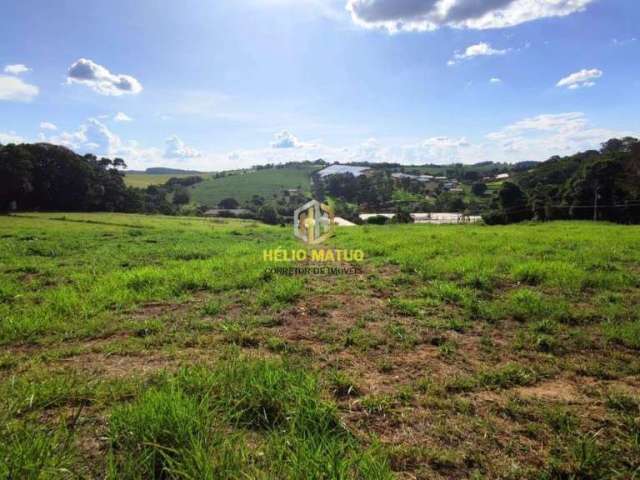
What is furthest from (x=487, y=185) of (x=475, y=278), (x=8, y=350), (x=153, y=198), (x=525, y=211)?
(x=8, y=350)

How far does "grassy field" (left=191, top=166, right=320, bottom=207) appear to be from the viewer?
340 feet

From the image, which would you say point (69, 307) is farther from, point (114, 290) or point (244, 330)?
point (244, 330)

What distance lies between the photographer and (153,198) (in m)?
85.2

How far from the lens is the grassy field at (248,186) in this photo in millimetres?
103750

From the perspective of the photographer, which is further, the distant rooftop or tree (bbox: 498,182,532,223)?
the distant rooftop

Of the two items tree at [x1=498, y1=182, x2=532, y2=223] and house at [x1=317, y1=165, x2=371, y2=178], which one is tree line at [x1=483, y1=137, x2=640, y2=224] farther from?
house at [x1=317, y1=165, x2=371, y2=178]

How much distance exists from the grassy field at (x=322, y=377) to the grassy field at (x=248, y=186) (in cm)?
9456

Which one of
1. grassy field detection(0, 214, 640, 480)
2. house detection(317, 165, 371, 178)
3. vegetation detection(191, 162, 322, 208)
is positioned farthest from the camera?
house detection(317, 165, 371, 178)

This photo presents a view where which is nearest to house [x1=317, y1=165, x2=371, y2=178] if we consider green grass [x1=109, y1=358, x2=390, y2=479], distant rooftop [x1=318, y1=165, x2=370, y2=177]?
distant rooftop [x1=318, y1=165, x2=370, y2=177]

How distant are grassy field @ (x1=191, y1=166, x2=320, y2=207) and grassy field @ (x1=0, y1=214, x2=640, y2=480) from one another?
9456 centimetres

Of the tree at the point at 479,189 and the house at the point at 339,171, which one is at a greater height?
the house at the point at 339,171

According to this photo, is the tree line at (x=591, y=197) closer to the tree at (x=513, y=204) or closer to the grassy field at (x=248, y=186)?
the tree at (x=513, y=204)

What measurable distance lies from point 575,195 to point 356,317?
48.4 m

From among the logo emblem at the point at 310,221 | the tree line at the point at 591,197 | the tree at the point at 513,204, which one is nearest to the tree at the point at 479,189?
the tree line at the point at 591,197
